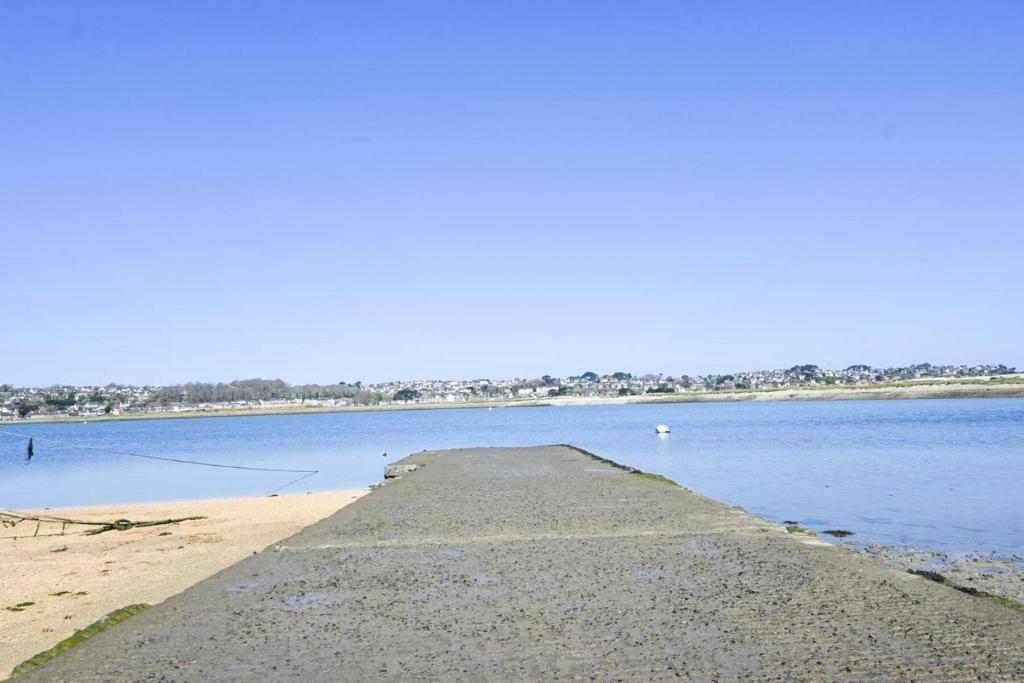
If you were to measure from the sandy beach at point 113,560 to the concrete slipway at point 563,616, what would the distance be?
1.20m

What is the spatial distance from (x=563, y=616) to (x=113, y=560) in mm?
9578

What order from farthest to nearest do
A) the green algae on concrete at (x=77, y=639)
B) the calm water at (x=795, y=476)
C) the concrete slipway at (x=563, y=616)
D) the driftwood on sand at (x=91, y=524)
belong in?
the driftwood on sand at (x=91, y=524), the calm water at (x=795, y=476), the green algae on concrete at (x=77, y=639), the concrete slipway at (x=563, y=616)

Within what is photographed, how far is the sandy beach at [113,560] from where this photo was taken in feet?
34.0

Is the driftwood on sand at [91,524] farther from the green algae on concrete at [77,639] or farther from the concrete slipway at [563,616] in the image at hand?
the green algae on concrete at [77,639]

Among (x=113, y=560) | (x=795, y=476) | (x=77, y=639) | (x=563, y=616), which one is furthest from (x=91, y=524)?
(x=795, y=476)

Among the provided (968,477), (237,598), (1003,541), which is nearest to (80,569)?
(237,598)

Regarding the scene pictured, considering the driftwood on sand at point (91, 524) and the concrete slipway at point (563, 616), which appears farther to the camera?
the driftwood on sand at point (91, 524)

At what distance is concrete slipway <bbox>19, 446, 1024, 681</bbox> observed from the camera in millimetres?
6824

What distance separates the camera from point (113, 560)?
15094mm

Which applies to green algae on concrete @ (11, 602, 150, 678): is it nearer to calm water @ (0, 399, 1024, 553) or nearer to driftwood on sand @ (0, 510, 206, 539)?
calm water @ (0, 399, 1024, 553)

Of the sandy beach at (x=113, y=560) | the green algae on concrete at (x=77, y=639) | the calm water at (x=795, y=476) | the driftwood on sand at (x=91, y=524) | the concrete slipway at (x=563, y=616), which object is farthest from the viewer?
the driftwood on sand at (x=91, y=524)

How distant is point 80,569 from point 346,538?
4018 mm

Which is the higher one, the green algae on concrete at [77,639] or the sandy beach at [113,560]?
the green algae on concrete at [77,639]

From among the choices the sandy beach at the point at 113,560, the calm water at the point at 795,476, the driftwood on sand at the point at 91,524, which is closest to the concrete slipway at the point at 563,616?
the sandy beach at the point at 113,560
